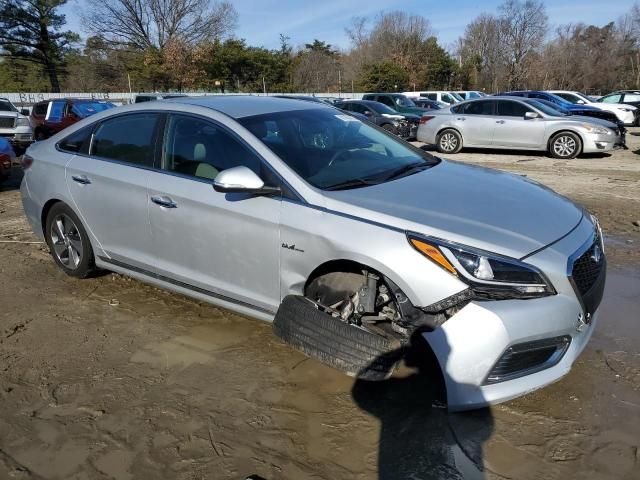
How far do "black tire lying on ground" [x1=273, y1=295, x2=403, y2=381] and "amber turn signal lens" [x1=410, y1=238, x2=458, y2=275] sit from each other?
0.48 metres

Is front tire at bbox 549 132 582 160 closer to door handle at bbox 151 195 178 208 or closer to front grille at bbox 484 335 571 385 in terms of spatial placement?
front grille at bbox 484 335 571 385

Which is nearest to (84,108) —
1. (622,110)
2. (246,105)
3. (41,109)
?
(41,109)

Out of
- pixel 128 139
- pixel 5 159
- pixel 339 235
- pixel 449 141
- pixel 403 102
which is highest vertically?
pixel 403 102

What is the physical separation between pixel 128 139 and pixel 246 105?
3.23 feet

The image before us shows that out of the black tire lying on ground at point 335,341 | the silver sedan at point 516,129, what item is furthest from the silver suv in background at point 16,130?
the black tire lying on ground at point 335,341

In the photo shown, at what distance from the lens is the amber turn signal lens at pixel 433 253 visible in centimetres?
266

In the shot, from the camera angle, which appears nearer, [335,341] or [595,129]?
[335,341]

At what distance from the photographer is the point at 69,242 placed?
4.79 meters

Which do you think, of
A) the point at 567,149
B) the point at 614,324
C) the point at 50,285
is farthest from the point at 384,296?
the point at 567,149

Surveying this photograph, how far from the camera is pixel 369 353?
2.82 meters

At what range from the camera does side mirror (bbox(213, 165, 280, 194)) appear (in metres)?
3.14

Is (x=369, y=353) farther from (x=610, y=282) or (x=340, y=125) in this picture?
(x=610, y=282)

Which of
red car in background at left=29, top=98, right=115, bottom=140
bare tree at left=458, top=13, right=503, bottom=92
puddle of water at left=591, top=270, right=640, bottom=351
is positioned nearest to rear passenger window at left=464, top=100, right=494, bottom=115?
puddle of water at left=591, top=270, right=640, bottom=351

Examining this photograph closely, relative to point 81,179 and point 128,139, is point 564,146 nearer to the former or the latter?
point 128,139
